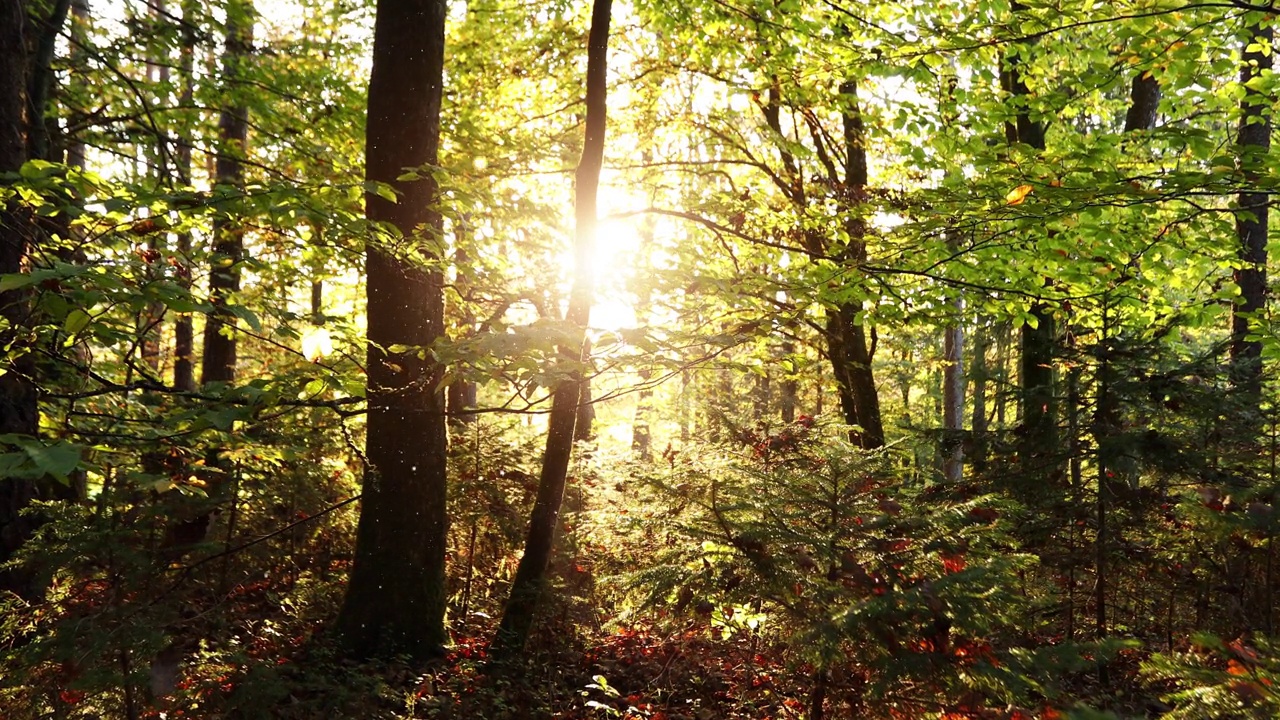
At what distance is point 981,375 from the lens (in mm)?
6371

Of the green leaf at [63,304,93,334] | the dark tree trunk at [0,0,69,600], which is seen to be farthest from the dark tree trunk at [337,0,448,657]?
the green leaf at [63,304,93,334]

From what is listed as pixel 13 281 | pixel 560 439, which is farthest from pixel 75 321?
pixel 560 439

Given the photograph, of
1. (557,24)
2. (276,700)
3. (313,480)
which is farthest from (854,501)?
(557,24)

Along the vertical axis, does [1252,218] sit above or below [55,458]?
above

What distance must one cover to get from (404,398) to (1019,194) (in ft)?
16.1

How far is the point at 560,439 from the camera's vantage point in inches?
260

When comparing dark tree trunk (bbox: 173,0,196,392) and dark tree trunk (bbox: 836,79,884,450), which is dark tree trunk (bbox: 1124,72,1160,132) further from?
dark tree trunk (bbox: 173,0,196,392)

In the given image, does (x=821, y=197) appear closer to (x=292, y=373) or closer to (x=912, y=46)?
(x=912, y=46)

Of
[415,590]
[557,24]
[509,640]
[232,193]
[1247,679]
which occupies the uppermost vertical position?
[557,24]

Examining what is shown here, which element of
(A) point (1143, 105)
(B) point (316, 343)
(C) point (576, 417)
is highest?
(A) point (1143, 105)

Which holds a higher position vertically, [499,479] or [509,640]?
[499,479]

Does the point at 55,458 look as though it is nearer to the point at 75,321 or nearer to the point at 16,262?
the point at 75,321

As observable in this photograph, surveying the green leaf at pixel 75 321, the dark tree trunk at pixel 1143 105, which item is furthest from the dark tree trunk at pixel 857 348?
the green leaf at pixel 75 321

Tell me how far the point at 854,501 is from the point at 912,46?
437 cm
